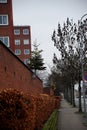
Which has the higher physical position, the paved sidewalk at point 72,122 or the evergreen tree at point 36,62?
the evergreen tree at point 36,62

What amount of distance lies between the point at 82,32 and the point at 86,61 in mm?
3529

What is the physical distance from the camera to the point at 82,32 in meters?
40.8

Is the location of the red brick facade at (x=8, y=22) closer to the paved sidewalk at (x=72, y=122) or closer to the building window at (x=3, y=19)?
the building window at (x=3, y=19)

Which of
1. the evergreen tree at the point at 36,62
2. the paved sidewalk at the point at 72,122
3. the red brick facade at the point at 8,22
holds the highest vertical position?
the red brick facade at the point at 8,22

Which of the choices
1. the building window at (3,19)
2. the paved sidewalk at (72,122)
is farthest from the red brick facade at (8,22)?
the paved sidewalk at (72,122)

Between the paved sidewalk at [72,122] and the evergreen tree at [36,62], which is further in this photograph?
the evergreen tree at [36,62]

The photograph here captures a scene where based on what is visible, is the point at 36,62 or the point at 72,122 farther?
the point at 36,62

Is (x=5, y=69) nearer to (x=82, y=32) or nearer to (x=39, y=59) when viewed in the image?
(x=82, y=32)

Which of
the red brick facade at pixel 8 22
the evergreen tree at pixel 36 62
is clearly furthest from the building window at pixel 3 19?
the evergreen tree at pixel 36 62

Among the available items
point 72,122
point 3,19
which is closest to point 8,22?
point 3,19

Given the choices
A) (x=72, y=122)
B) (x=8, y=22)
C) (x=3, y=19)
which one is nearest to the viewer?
(x=72, y=122)

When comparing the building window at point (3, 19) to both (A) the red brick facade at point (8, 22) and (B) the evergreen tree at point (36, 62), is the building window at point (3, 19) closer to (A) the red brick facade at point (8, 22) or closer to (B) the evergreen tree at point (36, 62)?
(A) the red brick facade at point (8, 22)

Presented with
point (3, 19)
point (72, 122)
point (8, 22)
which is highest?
point (3, 19)

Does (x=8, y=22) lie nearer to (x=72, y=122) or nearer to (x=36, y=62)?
(x=36, y=62)
